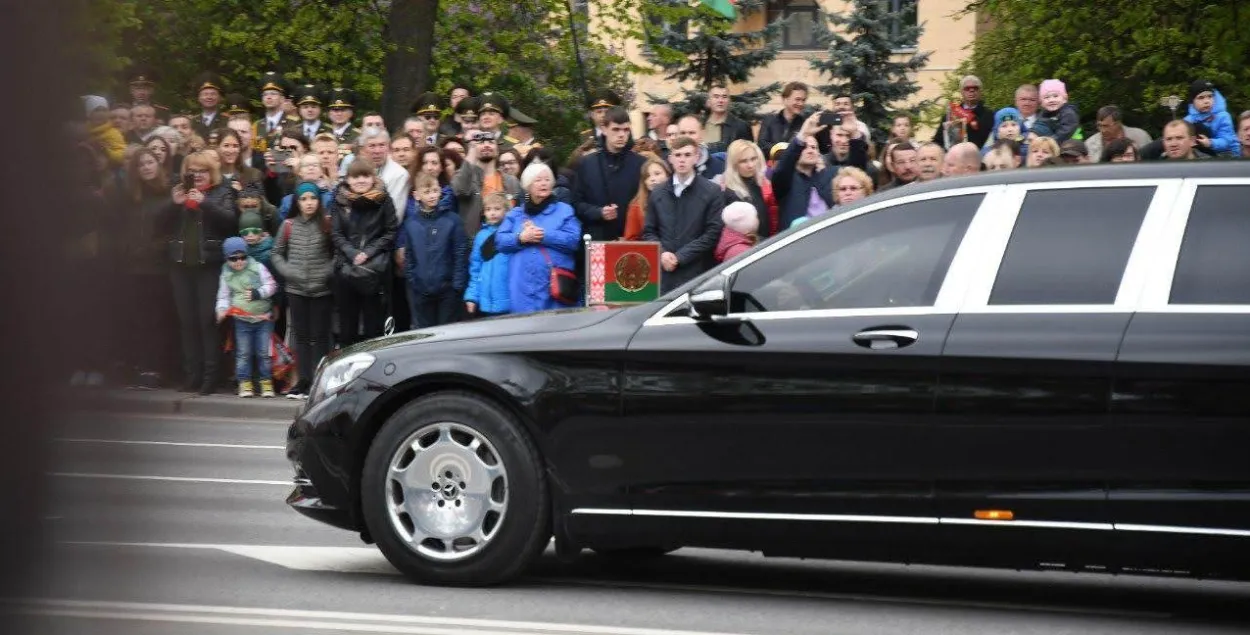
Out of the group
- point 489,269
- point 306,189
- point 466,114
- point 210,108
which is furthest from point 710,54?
point 489,269

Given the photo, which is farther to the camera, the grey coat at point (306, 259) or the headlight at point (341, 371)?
the grey coat at point (306, 259)

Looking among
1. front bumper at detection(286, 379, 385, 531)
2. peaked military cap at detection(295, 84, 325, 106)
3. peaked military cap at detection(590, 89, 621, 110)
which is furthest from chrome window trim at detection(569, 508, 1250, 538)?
Answer: peaked military cap at detection(295, 84, 325, 106)

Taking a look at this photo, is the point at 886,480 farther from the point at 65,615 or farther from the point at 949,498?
the point at 65,615

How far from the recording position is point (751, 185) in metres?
15.0

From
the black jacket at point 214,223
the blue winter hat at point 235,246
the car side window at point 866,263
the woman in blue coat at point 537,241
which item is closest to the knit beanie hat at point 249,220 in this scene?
the black jacket at point 214,223

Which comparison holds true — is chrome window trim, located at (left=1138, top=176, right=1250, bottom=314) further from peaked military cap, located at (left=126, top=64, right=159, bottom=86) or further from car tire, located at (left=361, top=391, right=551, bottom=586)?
peaked military cap, located at (left=126, top=64, right=159, bottom=86)

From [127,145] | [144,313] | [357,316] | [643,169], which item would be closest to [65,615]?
[144,313]

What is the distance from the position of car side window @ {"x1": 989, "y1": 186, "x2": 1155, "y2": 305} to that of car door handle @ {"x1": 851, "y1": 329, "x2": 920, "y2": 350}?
0.34 metres

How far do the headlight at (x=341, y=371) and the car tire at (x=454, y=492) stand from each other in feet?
0.90

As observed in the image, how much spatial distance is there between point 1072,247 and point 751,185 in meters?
7.69

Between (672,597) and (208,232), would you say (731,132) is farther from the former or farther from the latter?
(672,597)

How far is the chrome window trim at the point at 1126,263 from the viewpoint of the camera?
717 centimetres

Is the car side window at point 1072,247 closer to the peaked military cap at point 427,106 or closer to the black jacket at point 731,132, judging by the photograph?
the black jacket at point 731,132

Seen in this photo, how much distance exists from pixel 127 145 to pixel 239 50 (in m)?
32.0
